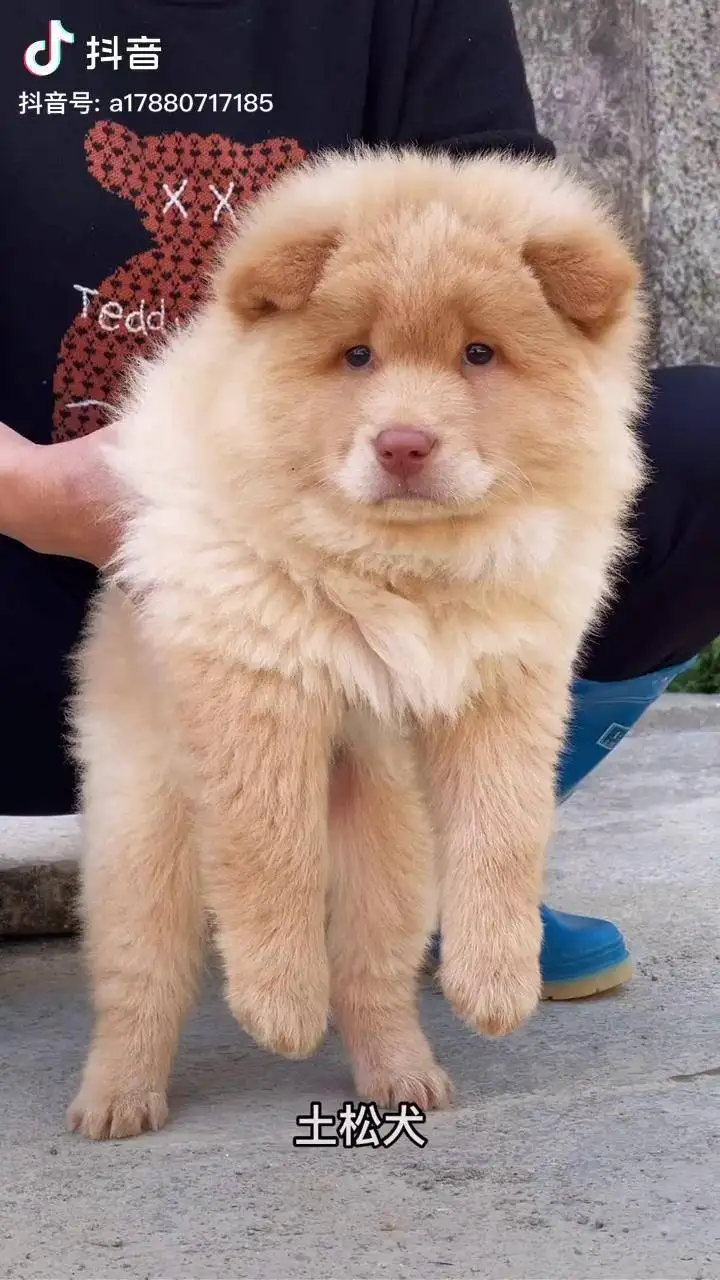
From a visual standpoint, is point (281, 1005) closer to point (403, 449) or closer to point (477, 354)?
point (403, 449)

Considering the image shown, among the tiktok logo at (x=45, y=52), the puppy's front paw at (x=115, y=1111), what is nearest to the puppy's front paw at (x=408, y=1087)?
the puppy's front paw at (x=115, y=1111)

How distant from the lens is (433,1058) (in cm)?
197

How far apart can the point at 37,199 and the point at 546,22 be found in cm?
362

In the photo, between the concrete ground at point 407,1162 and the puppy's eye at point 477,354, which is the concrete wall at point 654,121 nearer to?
the concrete ground at point 407,1162

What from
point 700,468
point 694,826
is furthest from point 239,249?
point 694,826

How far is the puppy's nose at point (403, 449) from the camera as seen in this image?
4.65ft

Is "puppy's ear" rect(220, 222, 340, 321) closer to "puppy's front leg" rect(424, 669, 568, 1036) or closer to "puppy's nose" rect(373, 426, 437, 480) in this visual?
"puppy's nose" rect(373, 426, 437, 480)

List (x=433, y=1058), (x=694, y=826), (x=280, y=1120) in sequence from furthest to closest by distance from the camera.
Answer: (x=694, y=826) < (x=433, y=1058) < (x=280, y=1120)

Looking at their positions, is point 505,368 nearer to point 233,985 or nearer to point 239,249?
point 239,249

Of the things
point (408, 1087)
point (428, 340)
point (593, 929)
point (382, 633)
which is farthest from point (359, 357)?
point (593, 929)

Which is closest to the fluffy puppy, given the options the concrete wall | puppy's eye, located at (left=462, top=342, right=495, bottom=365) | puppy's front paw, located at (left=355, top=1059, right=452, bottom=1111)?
puppy's eye, located at (left=462, top=342, right=495, bottom=365)

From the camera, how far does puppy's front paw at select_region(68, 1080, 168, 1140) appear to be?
1.77 metres

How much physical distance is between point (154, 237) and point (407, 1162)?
1.29 meters

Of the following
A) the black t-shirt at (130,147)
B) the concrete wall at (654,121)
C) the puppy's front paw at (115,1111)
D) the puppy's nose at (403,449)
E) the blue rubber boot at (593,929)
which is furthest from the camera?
the concrete wall at (654,121)
